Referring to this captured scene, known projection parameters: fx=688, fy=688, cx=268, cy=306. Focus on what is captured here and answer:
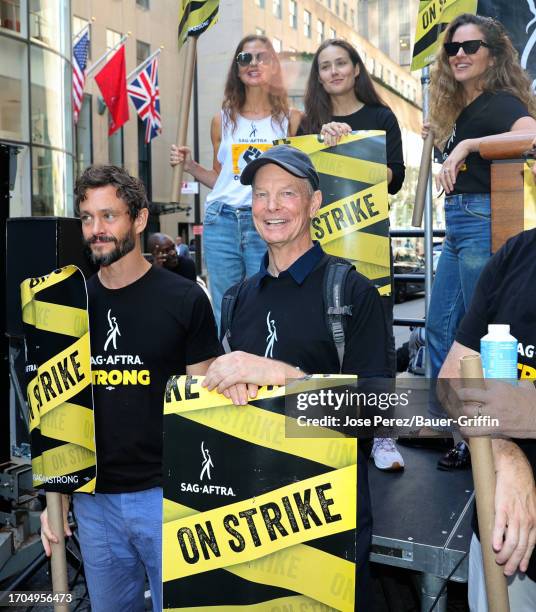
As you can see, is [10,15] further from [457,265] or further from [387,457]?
[387,457]

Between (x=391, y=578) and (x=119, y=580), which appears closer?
(x=119, y=580)

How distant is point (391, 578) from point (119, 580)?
1.85 metres

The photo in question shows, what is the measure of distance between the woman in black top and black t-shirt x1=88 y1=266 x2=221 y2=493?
1599 millimetres

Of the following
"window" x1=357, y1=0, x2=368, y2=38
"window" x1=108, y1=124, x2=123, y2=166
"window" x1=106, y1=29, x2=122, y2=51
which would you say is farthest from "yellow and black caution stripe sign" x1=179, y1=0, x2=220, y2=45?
"window" x1=357, y1=0, x2=368, y2=38

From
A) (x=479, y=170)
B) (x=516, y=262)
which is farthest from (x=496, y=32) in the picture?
(x=516, y=262)

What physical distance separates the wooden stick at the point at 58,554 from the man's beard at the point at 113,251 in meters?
0.87

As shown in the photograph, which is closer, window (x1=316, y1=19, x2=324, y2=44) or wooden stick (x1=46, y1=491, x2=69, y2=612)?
wooden stick (x1=46, y1=491, x2=69, y2=612)

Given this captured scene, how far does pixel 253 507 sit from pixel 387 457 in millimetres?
1436

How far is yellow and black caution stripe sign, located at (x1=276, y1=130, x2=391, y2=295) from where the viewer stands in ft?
11.5

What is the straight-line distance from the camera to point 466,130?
3328mm

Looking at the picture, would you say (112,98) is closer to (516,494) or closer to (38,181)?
(38,181)

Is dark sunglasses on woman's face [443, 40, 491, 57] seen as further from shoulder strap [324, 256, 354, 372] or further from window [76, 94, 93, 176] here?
window [76, 94, 93, 176]

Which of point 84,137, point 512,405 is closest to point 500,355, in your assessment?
point 512,405

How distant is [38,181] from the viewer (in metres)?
14.8
